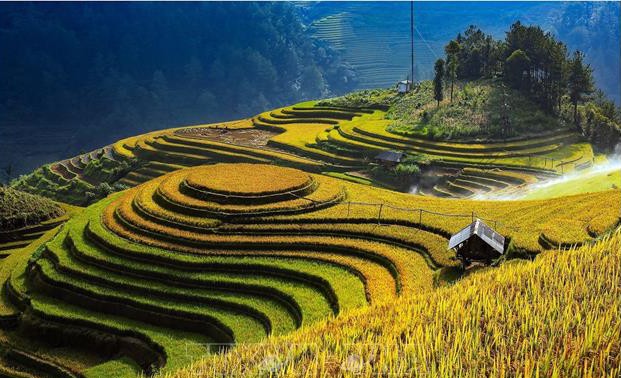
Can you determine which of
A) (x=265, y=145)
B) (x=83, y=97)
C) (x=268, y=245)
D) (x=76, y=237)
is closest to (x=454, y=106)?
(x=265, y=145)

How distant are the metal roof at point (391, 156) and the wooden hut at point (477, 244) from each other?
2382 centimetres

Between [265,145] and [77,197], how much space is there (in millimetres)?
17637

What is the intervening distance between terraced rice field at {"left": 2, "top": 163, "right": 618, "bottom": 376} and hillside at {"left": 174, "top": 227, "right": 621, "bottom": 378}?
A: 490cm

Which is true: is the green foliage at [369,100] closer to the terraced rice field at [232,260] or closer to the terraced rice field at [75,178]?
the terraced rice field at [75,178]

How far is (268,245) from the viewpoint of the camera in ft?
69.7

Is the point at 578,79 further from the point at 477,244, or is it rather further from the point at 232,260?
the point at 232,260

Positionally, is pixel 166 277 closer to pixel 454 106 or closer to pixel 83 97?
pixel 454 106

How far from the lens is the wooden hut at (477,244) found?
16.7 m

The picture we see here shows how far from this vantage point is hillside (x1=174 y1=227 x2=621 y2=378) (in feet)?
23.7

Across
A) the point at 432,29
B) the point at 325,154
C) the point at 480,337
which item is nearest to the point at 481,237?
the point at 480,337

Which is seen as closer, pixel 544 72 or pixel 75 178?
pixel 75 178

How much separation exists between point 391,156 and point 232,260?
23573mm

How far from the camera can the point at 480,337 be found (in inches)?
→ 338

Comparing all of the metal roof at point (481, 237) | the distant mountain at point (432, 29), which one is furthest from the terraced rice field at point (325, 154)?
the distant mountain at point (432, 29)
